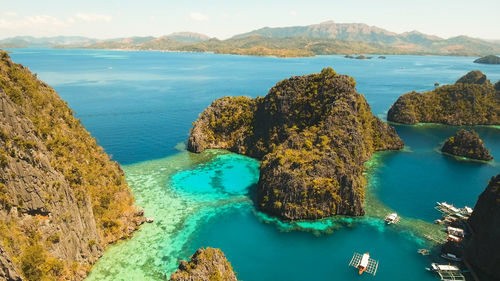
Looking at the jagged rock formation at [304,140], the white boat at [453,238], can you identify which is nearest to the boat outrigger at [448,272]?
the white boat at [453,238]

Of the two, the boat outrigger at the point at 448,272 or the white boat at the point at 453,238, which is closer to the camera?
the boat outrigger at the point at 448,272

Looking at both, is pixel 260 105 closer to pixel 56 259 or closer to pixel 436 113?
pixel 56 259

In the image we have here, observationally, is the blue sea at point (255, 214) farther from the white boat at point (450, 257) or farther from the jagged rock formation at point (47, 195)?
the jagged rock formation at point (47, 195)

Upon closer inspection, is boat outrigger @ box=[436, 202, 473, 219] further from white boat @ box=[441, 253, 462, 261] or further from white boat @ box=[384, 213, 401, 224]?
white boat @ box=[441, 253, 462, 261]

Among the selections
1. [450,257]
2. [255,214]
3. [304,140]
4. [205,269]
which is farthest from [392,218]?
[205,269]

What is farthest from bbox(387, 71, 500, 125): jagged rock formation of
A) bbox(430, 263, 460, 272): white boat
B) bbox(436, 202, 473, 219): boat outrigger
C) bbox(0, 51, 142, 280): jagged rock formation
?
bbox(0, 51, 142, 280): jagged rock formation

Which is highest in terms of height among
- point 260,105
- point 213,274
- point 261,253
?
point 260,105

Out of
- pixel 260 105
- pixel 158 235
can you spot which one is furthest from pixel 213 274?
pixel 260 105
